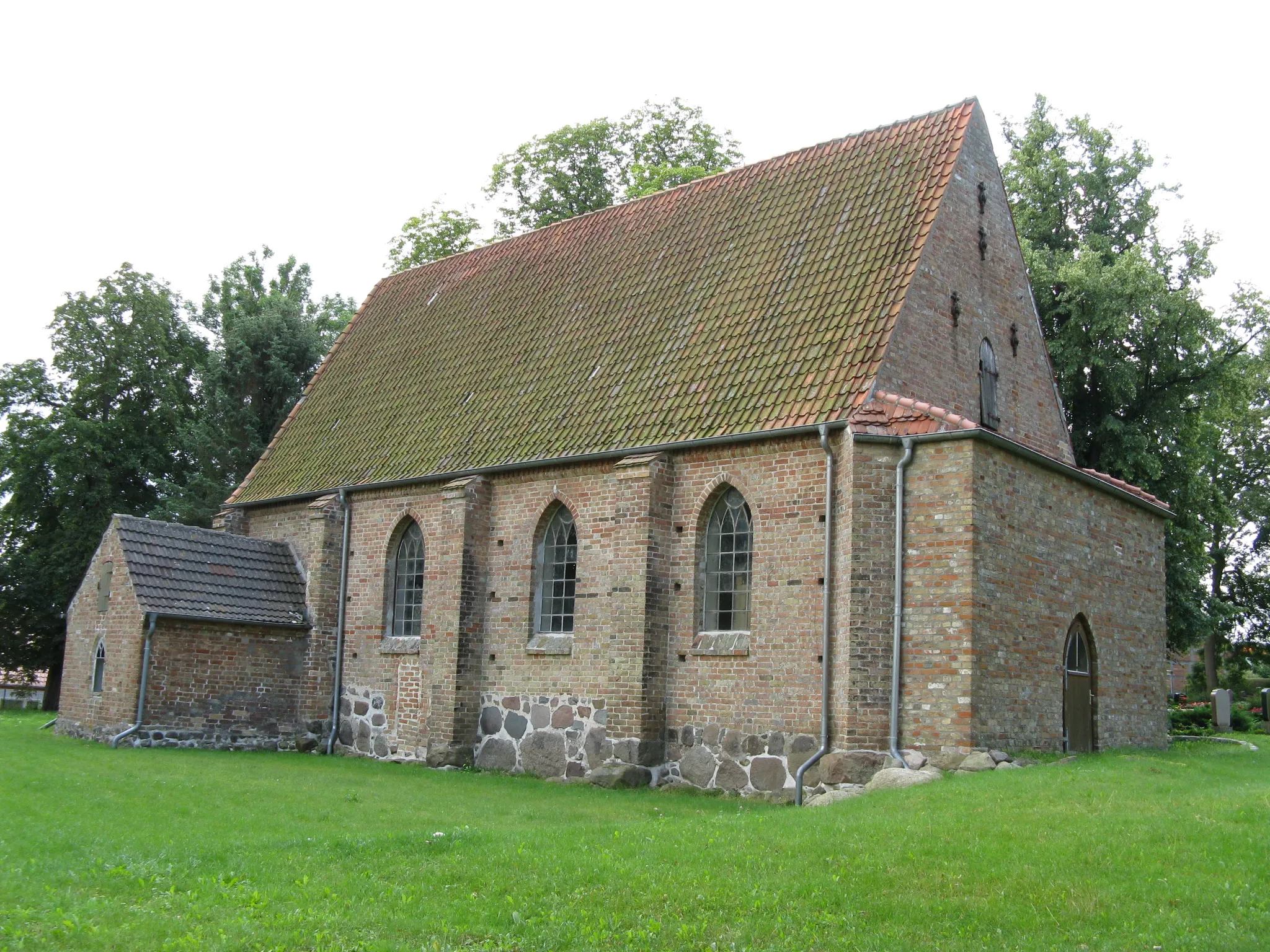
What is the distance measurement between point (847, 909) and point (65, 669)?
1917 centimetres

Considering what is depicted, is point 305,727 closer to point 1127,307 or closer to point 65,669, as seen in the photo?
point 65,669

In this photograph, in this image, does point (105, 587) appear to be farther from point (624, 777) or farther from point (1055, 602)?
point (1055, 602)

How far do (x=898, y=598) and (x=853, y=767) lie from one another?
208 cm

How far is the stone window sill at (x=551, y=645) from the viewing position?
60.3 feet

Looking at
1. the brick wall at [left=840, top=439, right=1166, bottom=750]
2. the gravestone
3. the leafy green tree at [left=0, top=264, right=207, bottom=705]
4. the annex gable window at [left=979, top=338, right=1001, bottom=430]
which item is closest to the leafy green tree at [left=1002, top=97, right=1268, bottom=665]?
the gravestone

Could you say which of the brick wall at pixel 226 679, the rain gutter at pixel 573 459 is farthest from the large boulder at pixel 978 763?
the brick wall at pixel 226 679

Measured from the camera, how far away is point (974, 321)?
60.5 feet

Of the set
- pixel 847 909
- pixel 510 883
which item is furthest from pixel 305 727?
pixel 847 909

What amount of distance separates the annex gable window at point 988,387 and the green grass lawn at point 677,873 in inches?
265

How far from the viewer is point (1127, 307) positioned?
24031 mm

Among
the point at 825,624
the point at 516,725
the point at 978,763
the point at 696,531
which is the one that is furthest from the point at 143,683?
the point at 978,763

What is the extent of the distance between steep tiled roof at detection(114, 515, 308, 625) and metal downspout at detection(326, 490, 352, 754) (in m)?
0.75

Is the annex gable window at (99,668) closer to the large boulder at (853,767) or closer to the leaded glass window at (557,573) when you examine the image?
the leaded glass window at (557,573)

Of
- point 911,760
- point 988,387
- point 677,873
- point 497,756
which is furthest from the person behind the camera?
point 497,756
